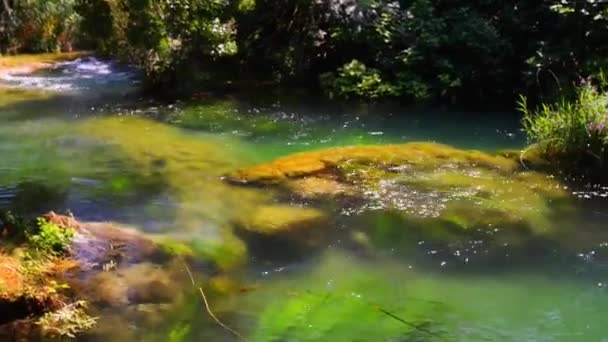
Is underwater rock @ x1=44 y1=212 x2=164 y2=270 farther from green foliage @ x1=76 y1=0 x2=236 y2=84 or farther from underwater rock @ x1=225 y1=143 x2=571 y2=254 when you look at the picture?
green foliage @ x1=76 y1=0 x2=236 y2=84

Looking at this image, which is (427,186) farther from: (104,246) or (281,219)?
(104,246)

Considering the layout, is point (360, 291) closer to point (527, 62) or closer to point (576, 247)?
point (576, 247)

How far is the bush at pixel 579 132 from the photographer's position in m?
7.69

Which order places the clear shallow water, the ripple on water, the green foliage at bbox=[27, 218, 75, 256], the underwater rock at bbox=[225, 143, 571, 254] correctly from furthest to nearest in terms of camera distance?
the ripple on water < the underwater rock at bbox=[225, 143, 571, 254] < the green foliage at bbox=[27, 218, 75, 256] < the clear shallow water

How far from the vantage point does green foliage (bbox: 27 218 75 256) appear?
5.31m

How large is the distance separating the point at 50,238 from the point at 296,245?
201cm

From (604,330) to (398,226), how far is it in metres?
2.15

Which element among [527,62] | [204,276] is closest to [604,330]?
[204,276]

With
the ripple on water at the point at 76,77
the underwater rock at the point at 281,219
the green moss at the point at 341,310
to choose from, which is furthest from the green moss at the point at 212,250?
the ripple on water at the point at 76,77

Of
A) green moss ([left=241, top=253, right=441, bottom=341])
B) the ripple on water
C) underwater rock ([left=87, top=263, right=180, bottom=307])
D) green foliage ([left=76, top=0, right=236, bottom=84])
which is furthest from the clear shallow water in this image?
the ripple on water

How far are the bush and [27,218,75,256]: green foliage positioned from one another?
538 cm

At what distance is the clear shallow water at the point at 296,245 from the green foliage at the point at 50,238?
831 millimetres

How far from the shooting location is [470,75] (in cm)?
1218

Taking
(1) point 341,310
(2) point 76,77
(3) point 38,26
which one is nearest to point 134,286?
Result: (1) point 341,310
